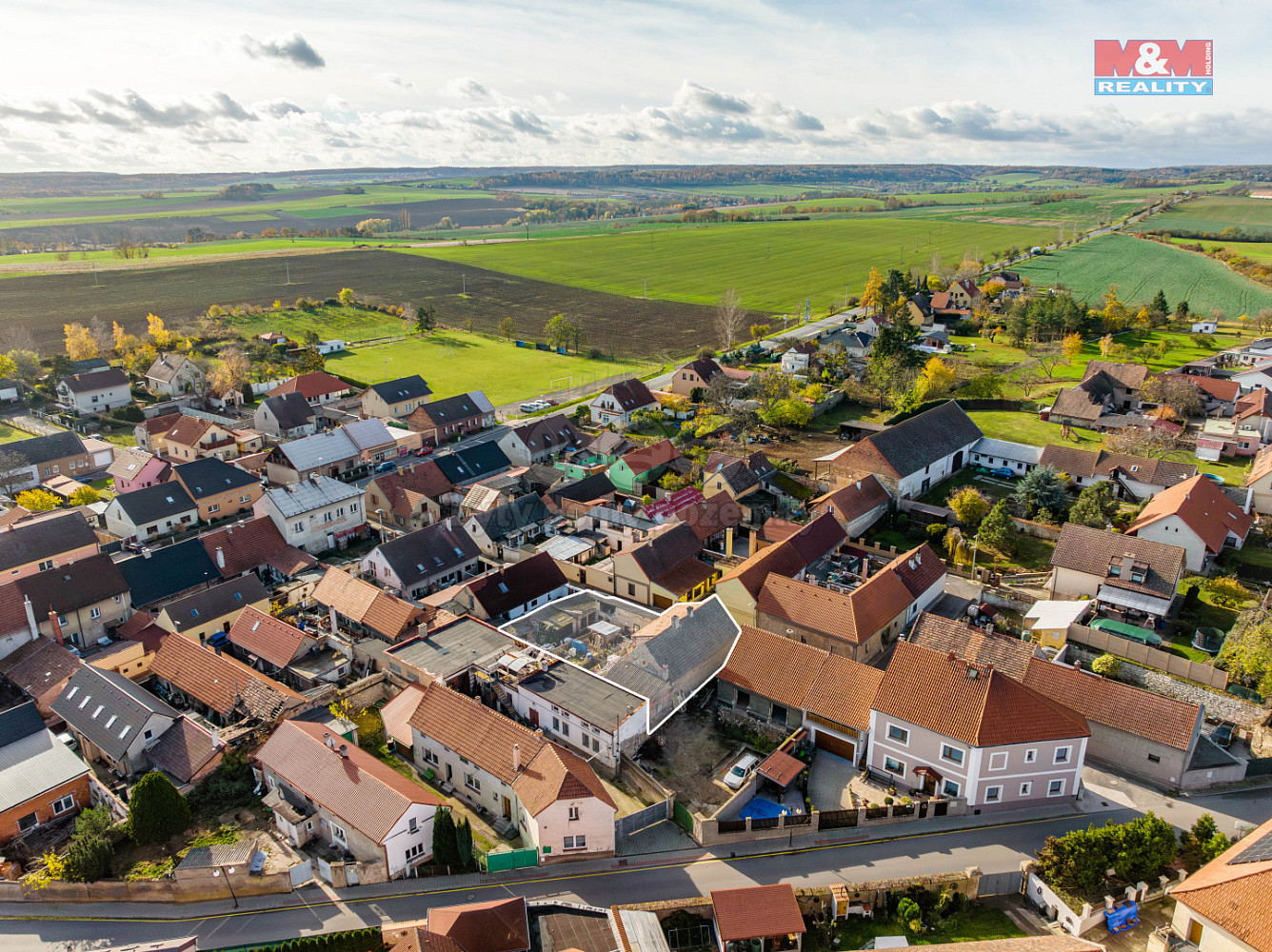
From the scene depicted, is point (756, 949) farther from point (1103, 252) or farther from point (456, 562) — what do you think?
point (1103, 252)

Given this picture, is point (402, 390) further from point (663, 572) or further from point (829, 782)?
point (829, 782)

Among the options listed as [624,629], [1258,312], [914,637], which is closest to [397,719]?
[624,629]

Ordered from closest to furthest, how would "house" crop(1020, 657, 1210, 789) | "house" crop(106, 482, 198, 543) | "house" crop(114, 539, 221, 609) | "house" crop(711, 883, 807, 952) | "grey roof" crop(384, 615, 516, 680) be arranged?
"house" crop(711, 883, 807, 952) → "house" crop(1020, 657, 1210, 789) → "grey roof" crop(384, 615, 516, 680) → "house" crop(114, 539, 221, 609) → "house" crop(106, 482, 198, 543)

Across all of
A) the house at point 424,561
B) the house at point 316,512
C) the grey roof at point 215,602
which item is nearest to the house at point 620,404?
the house at point 316,512

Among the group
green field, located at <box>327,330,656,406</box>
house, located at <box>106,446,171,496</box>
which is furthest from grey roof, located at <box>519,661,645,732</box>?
green field, located at <box>327,330,656,406</box>

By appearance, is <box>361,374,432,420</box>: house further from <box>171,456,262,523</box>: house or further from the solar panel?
the solar panel
